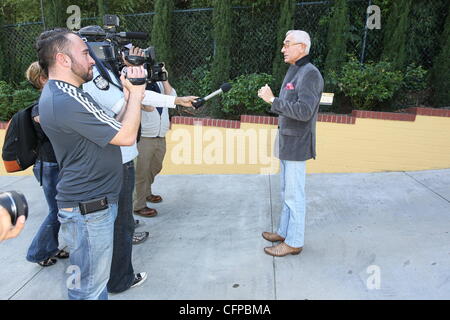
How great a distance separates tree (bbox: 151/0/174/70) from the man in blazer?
361 cm

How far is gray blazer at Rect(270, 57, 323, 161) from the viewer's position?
275 centimetres

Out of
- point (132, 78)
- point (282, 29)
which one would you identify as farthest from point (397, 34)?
point (132, 78)

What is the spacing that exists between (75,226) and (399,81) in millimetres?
5064

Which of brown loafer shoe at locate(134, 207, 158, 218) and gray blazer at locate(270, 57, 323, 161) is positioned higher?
gray blazer at locate(270, 57, 323, 161)

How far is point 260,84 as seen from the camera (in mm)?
5578

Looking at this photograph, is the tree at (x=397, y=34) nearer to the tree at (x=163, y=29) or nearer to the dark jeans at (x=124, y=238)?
the tree at (x=163, y=29)

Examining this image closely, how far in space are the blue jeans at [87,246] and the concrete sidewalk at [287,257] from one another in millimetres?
719

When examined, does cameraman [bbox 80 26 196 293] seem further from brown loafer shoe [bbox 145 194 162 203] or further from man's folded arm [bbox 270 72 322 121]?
brown loafer shoe [bbox 145 194 162 203]

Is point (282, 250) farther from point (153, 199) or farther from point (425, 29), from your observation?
point (425, 29)

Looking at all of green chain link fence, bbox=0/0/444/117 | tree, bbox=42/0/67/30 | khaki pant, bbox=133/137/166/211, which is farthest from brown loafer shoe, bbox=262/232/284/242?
tree, bbox=42/0/67/30

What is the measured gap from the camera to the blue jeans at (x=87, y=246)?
6.37 ft

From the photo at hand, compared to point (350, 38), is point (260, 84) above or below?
below
